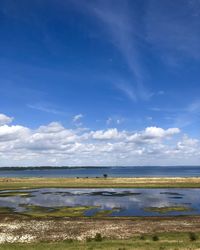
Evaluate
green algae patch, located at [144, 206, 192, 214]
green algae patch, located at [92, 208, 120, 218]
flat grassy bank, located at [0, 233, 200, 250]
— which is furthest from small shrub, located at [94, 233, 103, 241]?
green algae patch, located at [144, 206, 192, 214]

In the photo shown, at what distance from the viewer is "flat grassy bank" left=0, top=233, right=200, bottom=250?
36531 millimetres

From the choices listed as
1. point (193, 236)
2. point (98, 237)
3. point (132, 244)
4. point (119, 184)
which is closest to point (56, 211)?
point (98, 237)

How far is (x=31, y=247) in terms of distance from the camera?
125 feet

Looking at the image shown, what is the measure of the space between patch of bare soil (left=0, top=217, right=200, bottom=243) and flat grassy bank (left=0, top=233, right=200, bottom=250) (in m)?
2.49

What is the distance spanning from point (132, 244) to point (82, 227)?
12.2 meters

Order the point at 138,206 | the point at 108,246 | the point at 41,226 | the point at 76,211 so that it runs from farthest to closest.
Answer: the point at 138,206 → the point at 76,211 → the point at 41,226 → the point at 108,246

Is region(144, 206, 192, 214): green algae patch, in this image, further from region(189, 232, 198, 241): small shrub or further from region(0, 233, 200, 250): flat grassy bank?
region(0, 233, 200, 250): flat grassy bank

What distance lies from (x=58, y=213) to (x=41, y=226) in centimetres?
1661

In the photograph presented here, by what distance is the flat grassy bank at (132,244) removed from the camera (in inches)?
1438

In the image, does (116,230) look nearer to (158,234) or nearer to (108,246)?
(158,234)

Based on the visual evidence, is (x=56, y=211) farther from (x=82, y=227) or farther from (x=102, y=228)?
(x=102, y=228)

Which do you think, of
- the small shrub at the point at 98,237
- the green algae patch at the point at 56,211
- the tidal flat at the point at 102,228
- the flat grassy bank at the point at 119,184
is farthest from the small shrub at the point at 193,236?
the flat grassy bank at the point at 119,184

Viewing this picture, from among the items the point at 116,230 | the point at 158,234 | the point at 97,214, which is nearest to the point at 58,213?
the point at 97,214

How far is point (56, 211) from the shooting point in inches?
2707
